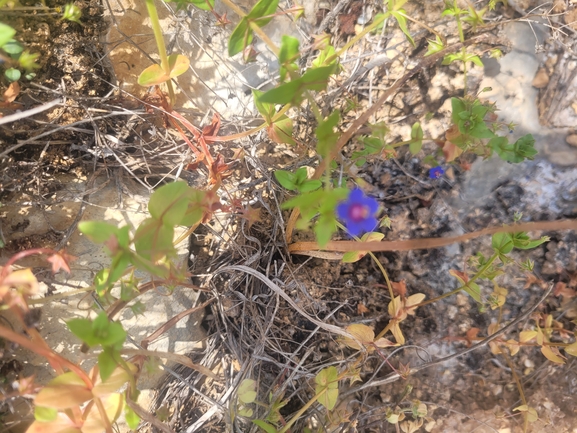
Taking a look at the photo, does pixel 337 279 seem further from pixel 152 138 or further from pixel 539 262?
pixel 152 138

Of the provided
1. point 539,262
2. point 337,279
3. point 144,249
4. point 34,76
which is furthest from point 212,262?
point 539,262

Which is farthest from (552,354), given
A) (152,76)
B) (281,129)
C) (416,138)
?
(152,76)

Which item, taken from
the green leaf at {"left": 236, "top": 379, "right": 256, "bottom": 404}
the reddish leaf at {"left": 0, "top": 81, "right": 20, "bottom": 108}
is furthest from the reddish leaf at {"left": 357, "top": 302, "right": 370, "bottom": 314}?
the reddish leaf at {"left": 0, "top": 81, "right": 20, "bottom": 108}

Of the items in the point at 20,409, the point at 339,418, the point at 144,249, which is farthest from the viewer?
the point at 339,418

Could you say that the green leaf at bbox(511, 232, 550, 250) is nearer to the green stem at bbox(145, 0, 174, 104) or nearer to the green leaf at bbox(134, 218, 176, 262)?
the green leaf at bbox(134, 218, 176, 262)

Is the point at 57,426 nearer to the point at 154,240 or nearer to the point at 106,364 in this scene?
the point at 106,364
